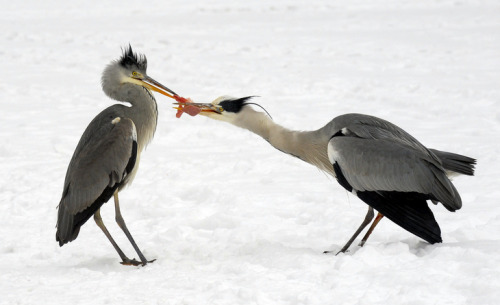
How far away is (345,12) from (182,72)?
8.12 metres

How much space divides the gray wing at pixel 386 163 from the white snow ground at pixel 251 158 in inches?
17.8

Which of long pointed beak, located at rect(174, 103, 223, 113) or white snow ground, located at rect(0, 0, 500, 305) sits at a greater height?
long pointed beak, located at rect(174, 103, 223, 113)

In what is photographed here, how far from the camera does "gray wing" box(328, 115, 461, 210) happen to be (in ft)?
17.0

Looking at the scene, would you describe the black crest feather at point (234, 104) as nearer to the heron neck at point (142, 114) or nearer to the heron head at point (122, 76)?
the heron neck at point (142, 114)

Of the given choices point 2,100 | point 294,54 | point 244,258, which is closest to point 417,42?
point 294,54

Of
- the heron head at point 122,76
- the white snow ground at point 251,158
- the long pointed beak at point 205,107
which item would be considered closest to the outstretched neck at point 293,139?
the long pointed beak at point 205,107

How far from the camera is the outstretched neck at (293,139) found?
5746 millimetres

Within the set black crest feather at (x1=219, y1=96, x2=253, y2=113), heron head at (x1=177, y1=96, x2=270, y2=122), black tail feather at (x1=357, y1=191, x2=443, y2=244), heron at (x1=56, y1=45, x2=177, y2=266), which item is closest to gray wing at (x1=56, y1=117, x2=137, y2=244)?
heron at (x1=56, y1=45, x2=177, y2=266)

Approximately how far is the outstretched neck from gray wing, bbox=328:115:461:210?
278 millimetres

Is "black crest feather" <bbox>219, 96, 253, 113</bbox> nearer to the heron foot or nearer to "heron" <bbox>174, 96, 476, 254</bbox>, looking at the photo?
"heron" <bbox>174, 96, 476, 254</bbox>

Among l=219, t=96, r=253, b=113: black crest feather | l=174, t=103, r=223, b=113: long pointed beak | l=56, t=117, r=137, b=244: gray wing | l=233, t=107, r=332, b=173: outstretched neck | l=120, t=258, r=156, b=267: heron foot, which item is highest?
l=219, t=96, r=253, b=113: black crest feather

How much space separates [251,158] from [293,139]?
287cm

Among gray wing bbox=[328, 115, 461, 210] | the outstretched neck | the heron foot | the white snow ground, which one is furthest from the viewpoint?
the outstretched neck

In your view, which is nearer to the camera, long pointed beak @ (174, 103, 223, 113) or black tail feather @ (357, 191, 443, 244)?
black tail feather @ (357, 191, 443, 244)
